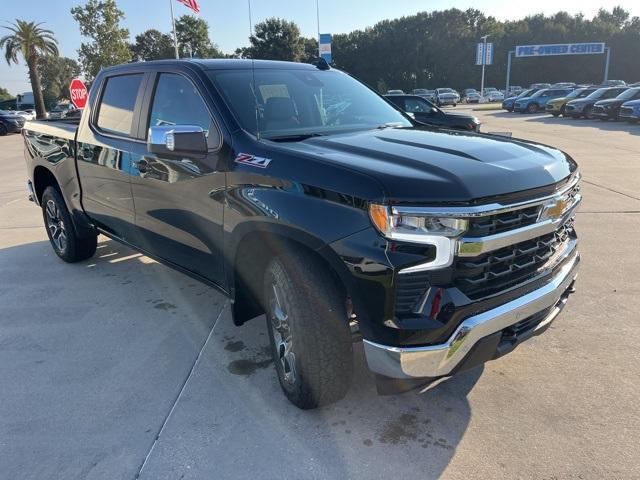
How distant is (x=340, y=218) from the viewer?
229 cm

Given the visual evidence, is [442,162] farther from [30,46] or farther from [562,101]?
[30,46]

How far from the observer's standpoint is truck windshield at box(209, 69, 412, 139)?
3108 millimetres

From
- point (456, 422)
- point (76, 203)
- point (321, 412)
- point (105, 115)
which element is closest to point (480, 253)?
point (456, 422)

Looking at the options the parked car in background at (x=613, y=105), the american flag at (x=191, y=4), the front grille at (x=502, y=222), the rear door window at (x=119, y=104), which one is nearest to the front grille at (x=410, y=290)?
the front grille at (x=502, y=222)

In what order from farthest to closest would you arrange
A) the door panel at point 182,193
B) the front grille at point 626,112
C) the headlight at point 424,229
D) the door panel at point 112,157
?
the front grille at point 626,112
the door panel at point 112,157
the door panel at point 182,193
the headlight at point 424,229

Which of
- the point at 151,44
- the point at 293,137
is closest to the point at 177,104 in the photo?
the point at 293,137

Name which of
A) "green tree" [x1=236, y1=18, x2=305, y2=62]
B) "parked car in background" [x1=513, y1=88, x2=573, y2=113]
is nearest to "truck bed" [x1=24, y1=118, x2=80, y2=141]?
"parked car in background" [x1=513, y1=88, x2=573, y2=113]

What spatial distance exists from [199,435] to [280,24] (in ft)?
207

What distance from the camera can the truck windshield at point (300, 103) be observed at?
10.2ft

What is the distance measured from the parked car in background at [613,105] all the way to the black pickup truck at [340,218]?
2289 cm

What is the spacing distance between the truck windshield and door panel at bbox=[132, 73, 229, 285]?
228 mm

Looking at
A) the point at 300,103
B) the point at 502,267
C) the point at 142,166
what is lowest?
the point at 502,267

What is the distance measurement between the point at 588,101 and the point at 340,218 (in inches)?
1060

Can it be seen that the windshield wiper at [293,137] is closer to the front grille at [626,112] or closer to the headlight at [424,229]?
the headlight at [424,229]
